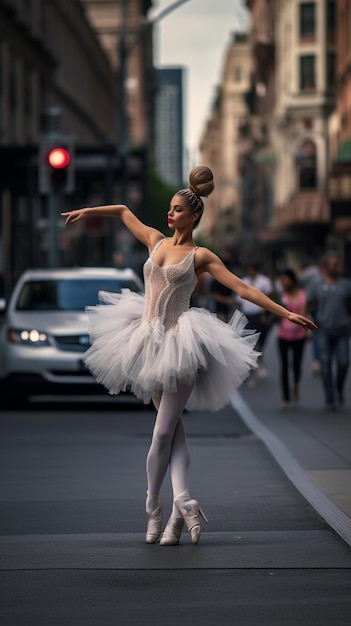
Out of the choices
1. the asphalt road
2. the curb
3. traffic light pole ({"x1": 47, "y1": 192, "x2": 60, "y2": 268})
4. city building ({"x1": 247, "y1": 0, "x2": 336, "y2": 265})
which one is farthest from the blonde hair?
city building ({"x1": 247, "y1": 0, "x2": 336, "y2": 265})

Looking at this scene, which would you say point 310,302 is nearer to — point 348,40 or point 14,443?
point 14,443

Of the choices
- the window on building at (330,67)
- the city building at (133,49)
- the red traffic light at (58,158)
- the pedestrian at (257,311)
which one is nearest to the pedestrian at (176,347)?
the red traffic light at (58,158)

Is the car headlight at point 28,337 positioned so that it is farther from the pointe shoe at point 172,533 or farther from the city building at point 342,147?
the city building at point 342,147

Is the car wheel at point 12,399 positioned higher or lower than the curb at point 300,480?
lower

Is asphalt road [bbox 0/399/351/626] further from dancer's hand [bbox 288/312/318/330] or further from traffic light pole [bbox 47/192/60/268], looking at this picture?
traffic light pole [bbox 47/192/60/268]

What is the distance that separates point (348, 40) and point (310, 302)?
137 ft

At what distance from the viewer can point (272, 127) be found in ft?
351

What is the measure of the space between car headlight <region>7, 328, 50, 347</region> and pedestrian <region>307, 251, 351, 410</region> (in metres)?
3.30

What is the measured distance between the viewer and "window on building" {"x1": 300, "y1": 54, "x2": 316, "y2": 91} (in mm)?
85875

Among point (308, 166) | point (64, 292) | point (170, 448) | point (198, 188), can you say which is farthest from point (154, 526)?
point (308, 166)

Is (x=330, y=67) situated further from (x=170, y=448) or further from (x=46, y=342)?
(x=170, y=448)

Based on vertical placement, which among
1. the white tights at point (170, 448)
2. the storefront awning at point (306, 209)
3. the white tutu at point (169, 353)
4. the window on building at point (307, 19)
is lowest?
the storefront awning at point (306, 209)

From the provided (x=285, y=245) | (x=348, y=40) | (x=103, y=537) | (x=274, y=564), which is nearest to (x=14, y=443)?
(x=103, y=537)

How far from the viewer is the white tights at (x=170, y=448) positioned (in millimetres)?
8555
